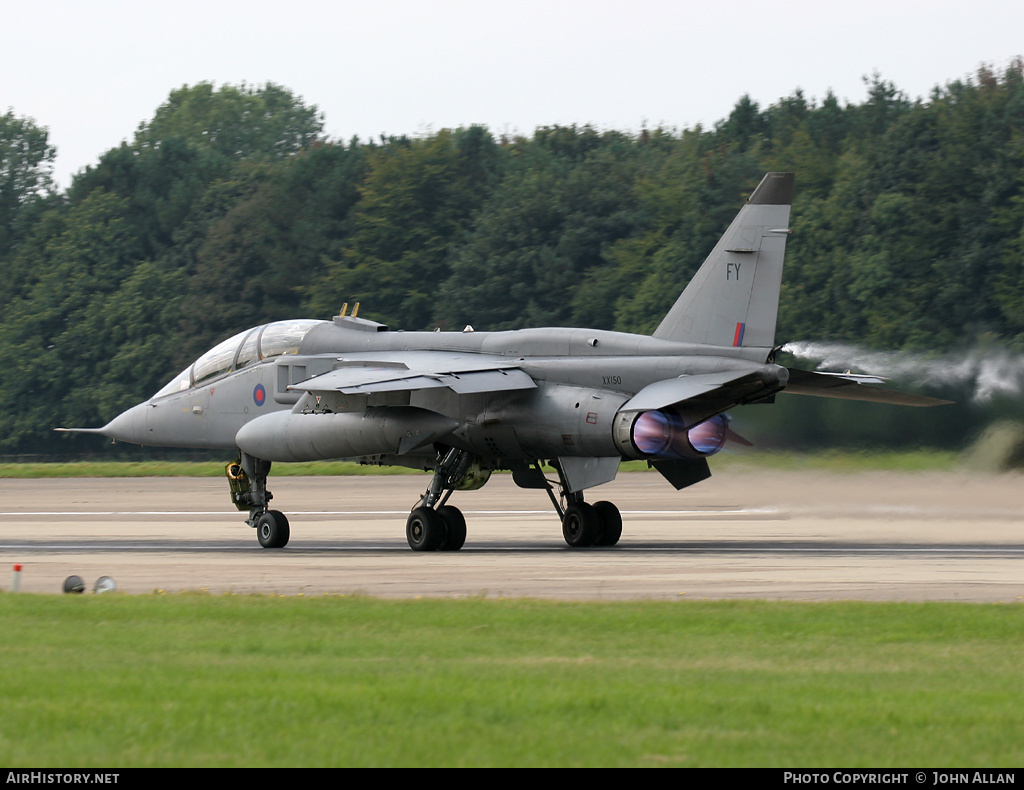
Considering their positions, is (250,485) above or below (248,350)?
below

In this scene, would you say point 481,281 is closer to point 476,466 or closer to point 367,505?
point 367,505

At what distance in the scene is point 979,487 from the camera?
22.7m

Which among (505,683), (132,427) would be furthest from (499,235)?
(505,683)

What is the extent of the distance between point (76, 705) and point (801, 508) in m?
16.1

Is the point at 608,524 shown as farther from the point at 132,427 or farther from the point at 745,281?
the point at 132,427

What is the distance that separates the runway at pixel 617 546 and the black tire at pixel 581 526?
46 centimetres

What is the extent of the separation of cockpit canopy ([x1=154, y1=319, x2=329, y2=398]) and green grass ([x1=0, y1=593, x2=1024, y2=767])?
1022 centimetres

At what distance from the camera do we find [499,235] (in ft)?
243

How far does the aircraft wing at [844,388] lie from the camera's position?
2008cm

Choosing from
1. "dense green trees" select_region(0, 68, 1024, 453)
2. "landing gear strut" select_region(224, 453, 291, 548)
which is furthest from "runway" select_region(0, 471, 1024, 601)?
"dense green trees" select_region(0, 68, 1024, 453)

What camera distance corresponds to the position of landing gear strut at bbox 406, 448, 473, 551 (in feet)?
68.2

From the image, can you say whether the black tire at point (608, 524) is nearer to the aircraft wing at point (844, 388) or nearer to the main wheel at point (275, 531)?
the aircraft wing at point (844, 388)

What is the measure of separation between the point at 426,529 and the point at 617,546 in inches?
115
